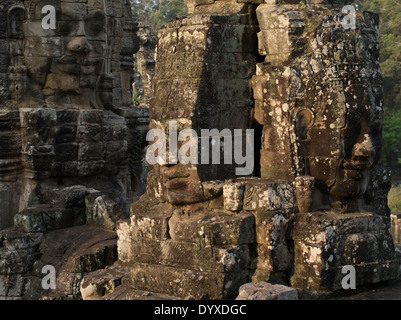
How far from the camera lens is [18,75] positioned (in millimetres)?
9188

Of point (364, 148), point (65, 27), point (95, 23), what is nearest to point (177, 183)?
point (364, 148)

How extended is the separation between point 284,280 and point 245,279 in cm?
36

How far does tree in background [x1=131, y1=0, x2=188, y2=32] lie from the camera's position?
157 feet

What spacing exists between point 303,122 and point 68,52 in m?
4.12

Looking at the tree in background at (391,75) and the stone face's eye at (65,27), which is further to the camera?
the tree in background at (391,75)

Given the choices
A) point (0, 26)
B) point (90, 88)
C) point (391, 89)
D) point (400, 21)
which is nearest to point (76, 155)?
point (90, 88)

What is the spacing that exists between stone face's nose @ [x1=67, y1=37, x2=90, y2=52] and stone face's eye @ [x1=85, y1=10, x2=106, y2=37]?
0.93 ft

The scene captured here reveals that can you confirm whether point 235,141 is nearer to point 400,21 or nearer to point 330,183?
point 330,183

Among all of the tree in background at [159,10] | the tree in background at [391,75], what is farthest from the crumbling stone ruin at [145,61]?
the tree in background at [159,10]

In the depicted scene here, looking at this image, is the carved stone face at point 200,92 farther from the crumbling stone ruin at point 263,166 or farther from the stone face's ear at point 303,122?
the stone face's ear at point 303,122

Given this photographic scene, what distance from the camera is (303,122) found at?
6.43 m

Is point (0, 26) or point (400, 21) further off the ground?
point (400, 21)

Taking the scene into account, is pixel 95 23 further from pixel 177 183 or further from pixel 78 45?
pixel 177 183

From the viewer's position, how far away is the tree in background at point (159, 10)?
1879 inches
